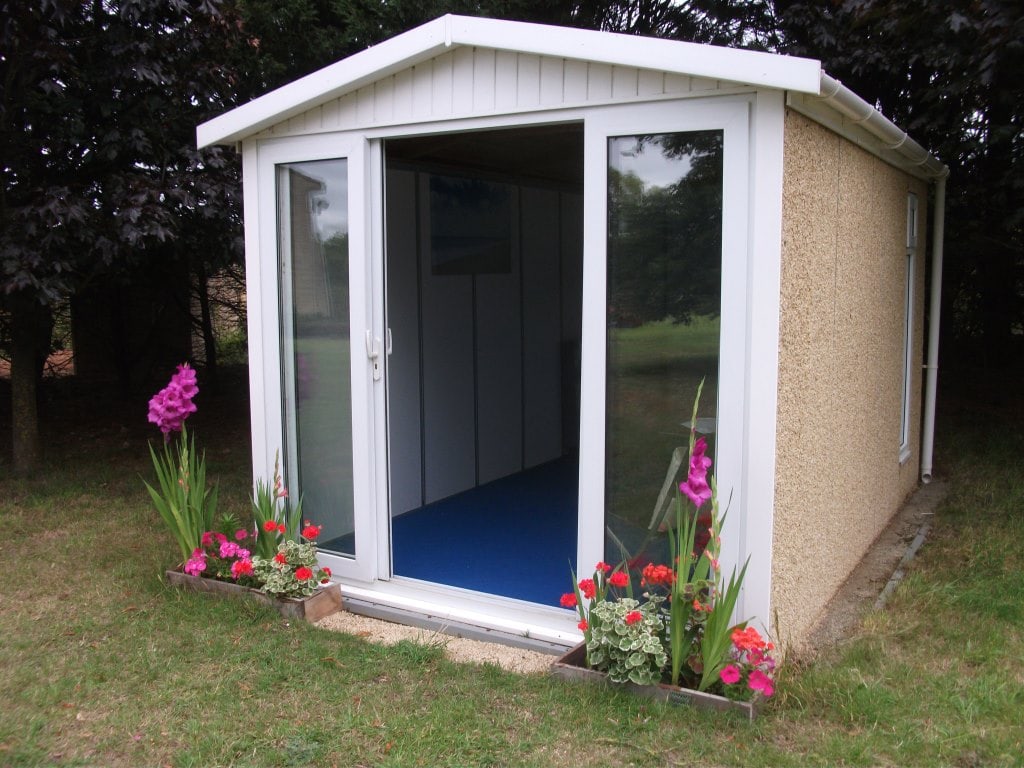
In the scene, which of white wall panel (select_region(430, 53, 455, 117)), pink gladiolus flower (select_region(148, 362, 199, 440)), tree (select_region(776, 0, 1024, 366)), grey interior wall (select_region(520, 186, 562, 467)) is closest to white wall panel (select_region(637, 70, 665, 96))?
white wall panel (select_region(430, 53, 455, 117))

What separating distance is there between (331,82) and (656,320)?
184 cm

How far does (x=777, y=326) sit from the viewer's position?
325cm

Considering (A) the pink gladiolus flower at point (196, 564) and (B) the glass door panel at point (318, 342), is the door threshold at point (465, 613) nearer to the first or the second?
(B) the glass door panel at point (318, 342)

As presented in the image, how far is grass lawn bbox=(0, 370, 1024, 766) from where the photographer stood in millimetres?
2945

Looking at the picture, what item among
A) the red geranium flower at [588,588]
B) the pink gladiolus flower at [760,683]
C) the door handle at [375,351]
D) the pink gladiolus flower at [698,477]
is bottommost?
the pink gladiolus flower at [760,683]

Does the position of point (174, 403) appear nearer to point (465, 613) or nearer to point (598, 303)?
point (465, 613)

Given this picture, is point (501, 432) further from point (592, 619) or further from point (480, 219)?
point (592, 619)

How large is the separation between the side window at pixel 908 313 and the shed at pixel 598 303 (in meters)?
0.04

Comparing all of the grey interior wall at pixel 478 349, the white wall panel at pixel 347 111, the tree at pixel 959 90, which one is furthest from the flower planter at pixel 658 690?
the tree at pixel 959 90

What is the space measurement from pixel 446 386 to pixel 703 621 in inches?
128

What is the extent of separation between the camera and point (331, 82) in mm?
4102

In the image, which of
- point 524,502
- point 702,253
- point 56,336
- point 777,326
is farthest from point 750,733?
point 56,336

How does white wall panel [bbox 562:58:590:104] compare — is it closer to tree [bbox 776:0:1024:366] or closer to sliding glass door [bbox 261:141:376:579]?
sliding glass door [bbox 261:141:376:579]

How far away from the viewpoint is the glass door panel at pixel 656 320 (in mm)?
3395
